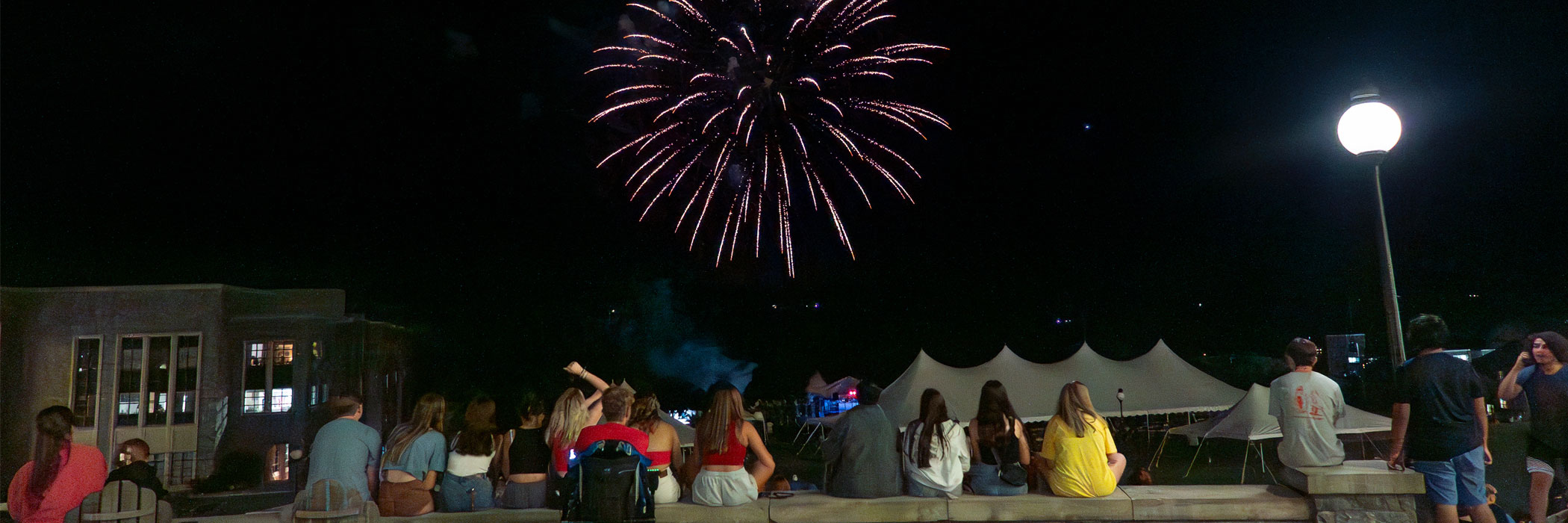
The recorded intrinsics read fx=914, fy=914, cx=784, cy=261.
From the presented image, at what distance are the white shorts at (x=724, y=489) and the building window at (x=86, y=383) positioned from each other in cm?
2428

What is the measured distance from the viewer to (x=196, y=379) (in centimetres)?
2456

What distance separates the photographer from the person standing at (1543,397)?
604cm

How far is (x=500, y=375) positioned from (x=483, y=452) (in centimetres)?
3267

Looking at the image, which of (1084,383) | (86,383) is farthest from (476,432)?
(86,383)

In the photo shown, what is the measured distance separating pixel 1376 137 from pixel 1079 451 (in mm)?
2838

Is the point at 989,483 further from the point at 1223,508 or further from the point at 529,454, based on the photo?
the point at 529,454

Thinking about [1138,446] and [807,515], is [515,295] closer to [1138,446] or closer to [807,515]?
[1138,446]

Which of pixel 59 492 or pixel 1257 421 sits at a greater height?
pixel 59 492

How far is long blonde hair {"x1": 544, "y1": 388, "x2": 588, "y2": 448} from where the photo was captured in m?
6.97

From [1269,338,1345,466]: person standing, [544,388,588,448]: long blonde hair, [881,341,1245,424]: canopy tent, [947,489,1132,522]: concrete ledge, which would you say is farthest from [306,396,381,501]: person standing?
[881,341,1245,424]: canopy tent

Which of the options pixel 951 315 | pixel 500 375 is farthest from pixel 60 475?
pixel 951 315

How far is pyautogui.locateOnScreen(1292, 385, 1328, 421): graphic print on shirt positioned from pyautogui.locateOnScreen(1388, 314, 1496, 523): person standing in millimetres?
418

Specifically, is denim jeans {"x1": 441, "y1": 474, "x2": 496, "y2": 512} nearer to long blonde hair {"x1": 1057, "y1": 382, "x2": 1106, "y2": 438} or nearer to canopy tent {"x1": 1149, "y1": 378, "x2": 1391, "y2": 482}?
long blonde hair {"x1": 1057, "y1": 382, "x2": 1106, "y2": 438}

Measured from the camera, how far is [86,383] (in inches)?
933
